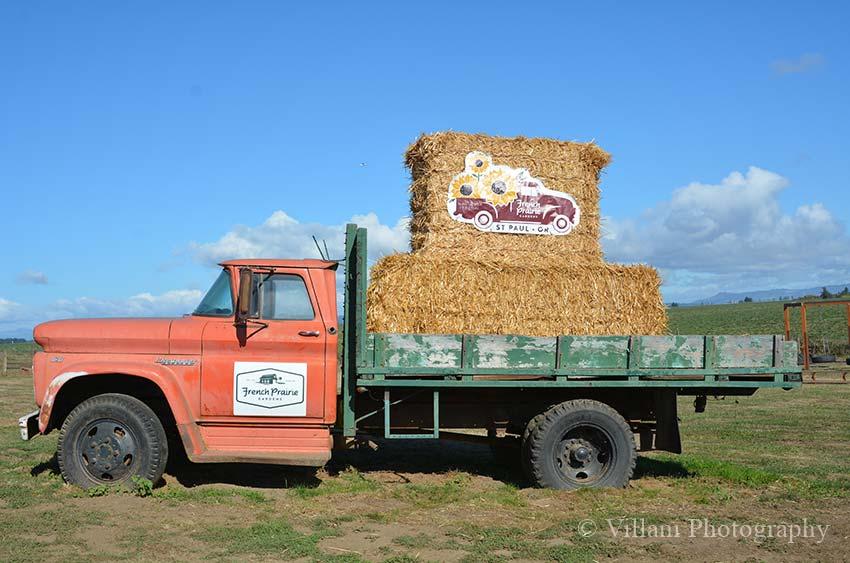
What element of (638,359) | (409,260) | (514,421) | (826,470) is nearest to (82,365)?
(409,260)

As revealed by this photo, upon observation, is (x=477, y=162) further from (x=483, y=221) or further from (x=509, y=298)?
(x=509, y=298)

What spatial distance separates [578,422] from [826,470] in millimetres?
3098

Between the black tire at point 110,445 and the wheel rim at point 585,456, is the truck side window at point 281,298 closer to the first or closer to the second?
the black tire at point 110,445

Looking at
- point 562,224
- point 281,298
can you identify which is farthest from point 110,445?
point 562,224

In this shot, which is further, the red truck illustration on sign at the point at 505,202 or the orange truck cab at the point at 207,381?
the red truck illustration on sign at the point at 505,202

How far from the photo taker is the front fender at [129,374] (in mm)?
6910

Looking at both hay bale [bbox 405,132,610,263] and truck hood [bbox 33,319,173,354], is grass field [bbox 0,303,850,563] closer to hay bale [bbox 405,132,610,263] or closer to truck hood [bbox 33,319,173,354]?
truck hood [bbox 33,319,173,354]

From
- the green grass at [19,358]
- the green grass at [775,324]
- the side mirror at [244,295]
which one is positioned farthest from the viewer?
the green grass at [775,324]

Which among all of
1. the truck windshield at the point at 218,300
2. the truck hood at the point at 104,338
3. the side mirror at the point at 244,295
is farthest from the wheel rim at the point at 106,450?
the side mirror at the point at 244,295

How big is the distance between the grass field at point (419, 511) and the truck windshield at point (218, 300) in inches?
63.4

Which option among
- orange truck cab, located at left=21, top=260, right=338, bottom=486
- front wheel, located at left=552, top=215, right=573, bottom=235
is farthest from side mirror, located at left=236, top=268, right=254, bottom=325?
front wheel, located at left=552, top=215, right=573, bottom=235

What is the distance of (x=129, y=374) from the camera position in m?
6.98

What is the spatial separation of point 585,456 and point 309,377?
273 centimetres

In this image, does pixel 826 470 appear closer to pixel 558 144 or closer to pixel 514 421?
pixel 514 421
